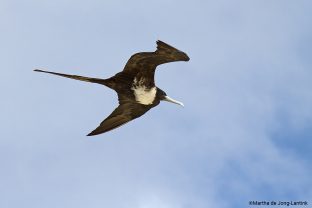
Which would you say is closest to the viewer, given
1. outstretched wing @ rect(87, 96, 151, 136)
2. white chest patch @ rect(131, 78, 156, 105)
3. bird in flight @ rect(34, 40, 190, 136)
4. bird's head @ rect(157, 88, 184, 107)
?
bird in flight @ rect(34, 40, 190, 136)

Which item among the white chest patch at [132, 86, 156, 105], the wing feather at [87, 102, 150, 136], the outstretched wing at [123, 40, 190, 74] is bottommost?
the wing feather at [87, 102, 150, 136]

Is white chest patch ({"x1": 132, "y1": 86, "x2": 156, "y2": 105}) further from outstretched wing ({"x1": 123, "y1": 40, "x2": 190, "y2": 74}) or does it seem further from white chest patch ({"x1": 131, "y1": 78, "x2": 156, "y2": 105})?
outstretched wing ({"x1": 123, "y1": 40, "x2": 190, "y2": 74})

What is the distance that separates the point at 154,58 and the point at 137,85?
84 centimetres

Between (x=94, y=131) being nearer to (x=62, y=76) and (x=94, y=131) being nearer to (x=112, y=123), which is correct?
(x=112, y=123)

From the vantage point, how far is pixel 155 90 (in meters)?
13.3

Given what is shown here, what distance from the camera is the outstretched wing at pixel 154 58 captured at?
39.0 ft

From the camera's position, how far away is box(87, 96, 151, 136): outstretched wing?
13875 millimetres

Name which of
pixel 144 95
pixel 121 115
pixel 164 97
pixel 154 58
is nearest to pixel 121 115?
pixel 121 115

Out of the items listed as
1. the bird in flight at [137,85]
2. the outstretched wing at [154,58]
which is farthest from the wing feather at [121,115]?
the outstretched wing at [154,58]

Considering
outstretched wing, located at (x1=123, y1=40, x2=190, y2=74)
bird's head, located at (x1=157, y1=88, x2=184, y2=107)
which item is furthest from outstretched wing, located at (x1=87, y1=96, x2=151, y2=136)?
outstretched wing, located at (x1=123, y1=40, x2=190, y2=74)

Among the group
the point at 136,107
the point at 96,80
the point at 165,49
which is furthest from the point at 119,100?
the point at 165,49

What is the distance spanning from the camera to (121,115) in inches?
555

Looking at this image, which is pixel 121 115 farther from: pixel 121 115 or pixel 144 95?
pixel 144 95

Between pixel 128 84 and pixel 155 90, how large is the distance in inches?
25.8
